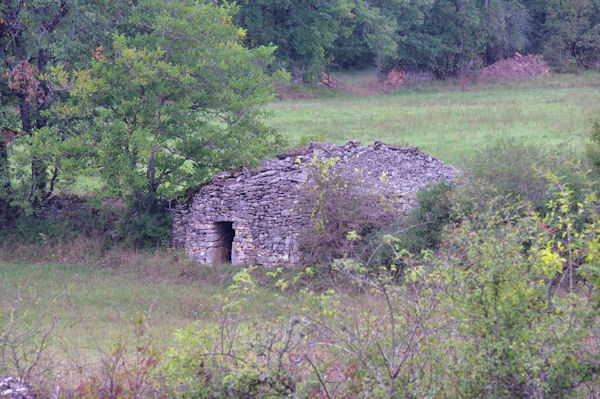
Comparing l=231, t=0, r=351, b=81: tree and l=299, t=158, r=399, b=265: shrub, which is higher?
l=231, t=0, r=351, b=81: tree

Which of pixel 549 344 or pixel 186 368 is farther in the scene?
pixel 186 368

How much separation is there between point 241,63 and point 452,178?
6829 millimetres

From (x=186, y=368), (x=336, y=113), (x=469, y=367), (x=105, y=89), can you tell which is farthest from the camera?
(x=336, y=113)

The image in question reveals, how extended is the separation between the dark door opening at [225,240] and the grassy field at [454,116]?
3898mm

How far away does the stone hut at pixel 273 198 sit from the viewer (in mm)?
15906

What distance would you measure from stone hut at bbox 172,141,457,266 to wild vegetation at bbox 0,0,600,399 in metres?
0.56

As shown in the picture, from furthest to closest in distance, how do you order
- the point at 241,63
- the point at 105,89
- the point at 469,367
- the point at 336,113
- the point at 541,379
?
the point at 336,113 → the point at 241,63 → the point at 105,89 → the point at 469,367 → the point at 541,379

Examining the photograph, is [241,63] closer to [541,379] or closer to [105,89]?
[105,89]

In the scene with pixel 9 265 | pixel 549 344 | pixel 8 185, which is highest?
pixel 549 344

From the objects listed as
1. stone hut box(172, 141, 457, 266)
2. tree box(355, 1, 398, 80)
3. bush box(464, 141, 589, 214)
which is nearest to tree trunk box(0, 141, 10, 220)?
stone hut box(172, 141, 457, 266)

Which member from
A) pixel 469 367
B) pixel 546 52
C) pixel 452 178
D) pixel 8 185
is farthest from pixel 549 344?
pixel 546 52

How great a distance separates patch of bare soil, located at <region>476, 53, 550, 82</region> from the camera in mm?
48844

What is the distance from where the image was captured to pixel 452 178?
1648 centimetres

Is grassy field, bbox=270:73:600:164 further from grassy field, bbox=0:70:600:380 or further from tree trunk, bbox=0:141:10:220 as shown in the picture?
tree trunk, bbox=0:141:10:220
